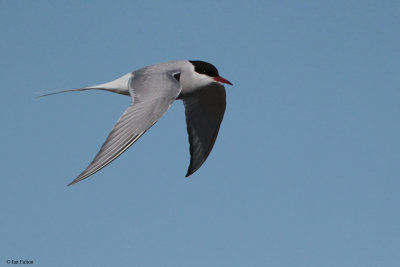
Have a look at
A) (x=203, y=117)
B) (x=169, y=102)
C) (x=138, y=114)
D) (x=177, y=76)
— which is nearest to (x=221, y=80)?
(x=177, y=76)

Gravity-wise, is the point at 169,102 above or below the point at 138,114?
above

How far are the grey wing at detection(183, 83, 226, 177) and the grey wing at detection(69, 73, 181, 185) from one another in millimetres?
1230

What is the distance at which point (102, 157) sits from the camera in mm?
5031

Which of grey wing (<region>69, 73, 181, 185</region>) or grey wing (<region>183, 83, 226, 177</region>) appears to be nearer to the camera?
grey wing (<region>69, 73, 181, 185</region>)

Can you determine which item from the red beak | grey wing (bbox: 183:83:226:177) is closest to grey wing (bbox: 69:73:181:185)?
the red beak

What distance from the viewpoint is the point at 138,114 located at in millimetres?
5703

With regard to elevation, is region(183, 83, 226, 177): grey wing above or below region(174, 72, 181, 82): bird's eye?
below

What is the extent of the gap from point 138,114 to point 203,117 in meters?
2.42

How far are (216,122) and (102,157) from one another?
10.9 feet

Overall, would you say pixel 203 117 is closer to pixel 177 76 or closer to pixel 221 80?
pixel 221 80

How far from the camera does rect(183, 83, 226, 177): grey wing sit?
25.9 ft

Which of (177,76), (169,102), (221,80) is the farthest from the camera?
(221,80)

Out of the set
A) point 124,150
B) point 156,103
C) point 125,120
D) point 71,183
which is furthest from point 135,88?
point 71,183

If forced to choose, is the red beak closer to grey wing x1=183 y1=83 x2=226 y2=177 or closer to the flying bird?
the flying bird
